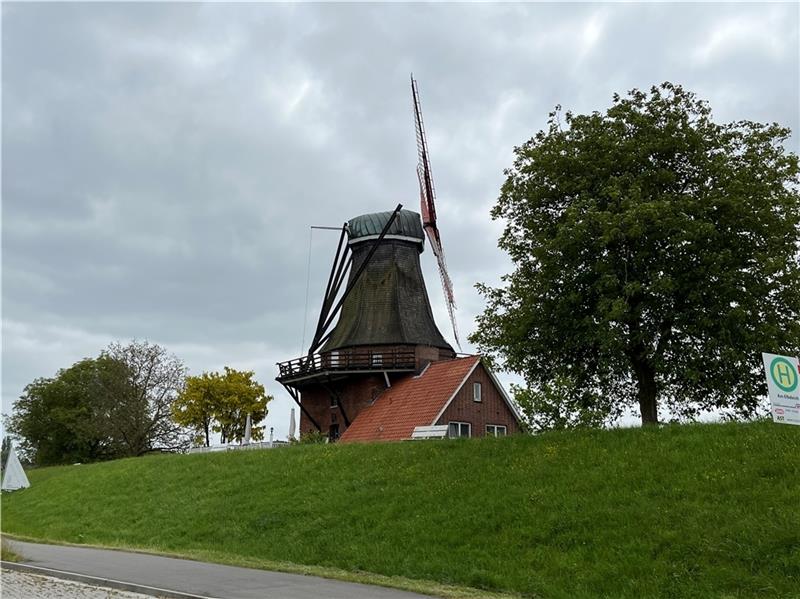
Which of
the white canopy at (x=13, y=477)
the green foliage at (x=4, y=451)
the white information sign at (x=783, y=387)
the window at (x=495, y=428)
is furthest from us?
the green foliage at (x=4, y=451)

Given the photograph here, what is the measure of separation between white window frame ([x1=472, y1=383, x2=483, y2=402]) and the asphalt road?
23.3 metres

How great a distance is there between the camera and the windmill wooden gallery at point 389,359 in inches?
1612

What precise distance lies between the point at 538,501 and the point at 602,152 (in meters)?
14.1

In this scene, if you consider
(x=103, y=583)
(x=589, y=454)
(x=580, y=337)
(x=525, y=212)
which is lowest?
(x=103, y=583)

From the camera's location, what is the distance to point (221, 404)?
66438mm

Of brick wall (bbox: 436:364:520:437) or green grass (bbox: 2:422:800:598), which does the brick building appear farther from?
green grass (bbox: 2:422:800:598)

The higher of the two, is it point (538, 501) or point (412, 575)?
point (538, 501)

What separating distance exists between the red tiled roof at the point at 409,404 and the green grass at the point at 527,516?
11.3m

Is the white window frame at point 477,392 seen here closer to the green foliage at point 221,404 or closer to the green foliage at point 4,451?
the green foliage at point 221,404

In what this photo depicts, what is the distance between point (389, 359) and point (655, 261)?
21684 mm

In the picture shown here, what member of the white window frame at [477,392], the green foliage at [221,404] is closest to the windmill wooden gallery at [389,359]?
the white window frame at [477,392]

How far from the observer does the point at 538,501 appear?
18.0 metres

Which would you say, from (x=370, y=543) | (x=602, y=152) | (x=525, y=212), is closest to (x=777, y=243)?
(x=602, y=152)

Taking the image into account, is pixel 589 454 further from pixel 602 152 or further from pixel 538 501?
pixel 602 152
